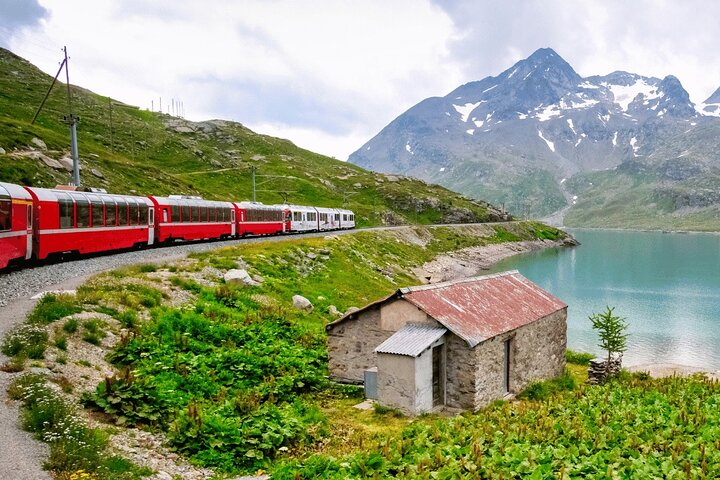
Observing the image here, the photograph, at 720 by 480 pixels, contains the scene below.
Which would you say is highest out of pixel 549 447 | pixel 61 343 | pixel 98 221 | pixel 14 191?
pixel 14 191

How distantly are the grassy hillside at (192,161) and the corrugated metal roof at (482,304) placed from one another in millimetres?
55903

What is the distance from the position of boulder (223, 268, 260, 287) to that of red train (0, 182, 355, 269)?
914 cm

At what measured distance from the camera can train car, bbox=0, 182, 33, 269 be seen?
2298 cm

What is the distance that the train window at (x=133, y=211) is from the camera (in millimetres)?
35906

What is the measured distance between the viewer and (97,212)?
3178 cm

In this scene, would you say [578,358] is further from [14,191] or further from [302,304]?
[14,191]

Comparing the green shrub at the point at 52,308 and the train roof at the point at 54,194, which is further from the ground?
the train roof at the point at 54,194

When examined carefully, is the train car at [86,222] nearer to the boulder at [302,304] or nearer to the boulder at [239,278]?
the boulder at [239,278]

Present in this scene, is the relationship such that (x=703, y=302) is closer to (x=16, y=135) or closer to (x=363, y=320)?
(x=363, y=320)

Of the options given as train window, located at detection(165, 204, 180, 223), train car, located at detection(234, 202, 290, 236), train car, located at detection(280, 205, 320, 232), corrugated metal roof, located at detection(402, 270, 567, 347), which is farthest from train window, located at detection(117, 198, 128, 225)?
train car, located at detection(280, 205, 320, 232)

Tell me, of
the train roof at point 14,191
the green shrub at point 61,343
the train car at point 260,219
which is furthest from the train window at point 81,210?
the train car at point 260,219

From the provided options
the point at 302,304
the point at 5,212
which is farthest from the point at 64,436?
the point at 302,304

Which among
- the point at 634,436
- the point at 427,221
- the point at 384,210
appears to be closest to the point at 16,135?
the point at 634,436

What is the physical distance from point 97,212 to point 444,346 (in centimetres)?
2401
